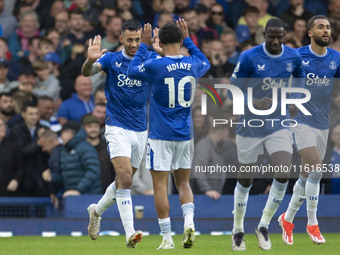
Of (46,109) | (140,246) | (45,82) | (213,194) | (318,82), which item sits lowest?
(213,194)

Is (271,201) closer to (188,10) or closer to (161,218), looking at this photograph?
(161,218)

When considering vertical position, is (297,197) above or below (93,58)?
below

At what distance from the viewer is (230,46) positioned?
18.3 meters

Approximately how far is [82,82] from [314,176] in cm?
625

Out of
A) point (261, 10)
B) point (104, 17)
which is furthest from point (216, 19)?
point (104, 17)

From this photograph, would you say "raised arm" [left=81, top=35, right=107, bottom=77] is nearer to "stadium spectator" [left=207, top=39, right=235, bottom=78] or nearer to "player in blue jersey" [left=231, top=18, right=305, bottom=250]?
"player in blue jersey" [left=231, top=18, right=305, bottom=250]

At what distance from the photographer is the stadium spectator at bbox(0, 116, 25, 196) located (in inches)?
600

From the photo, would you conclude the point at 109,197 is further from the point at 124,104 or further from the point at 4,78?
the point at 4,78

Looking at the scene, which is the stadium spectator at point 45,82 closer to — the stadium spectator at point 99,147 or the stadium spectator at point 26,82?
the stadium spectator at point 26,82

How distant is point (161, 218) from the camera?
10727 millimetres

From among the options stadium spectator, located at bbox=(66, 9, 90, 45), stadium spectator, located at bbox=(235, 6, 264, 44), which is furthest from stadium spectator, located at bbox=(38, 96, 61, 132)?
stadium spectator, located at bbox=(235, 6, 264, 44)

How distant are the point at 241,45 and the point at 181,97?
7176mm

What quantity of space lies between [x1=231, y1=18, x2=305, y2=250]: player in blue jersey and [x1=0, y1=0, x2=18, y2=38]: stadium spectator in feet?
32.2

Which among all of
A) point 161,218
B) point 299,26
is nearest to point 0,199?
point 161,218
